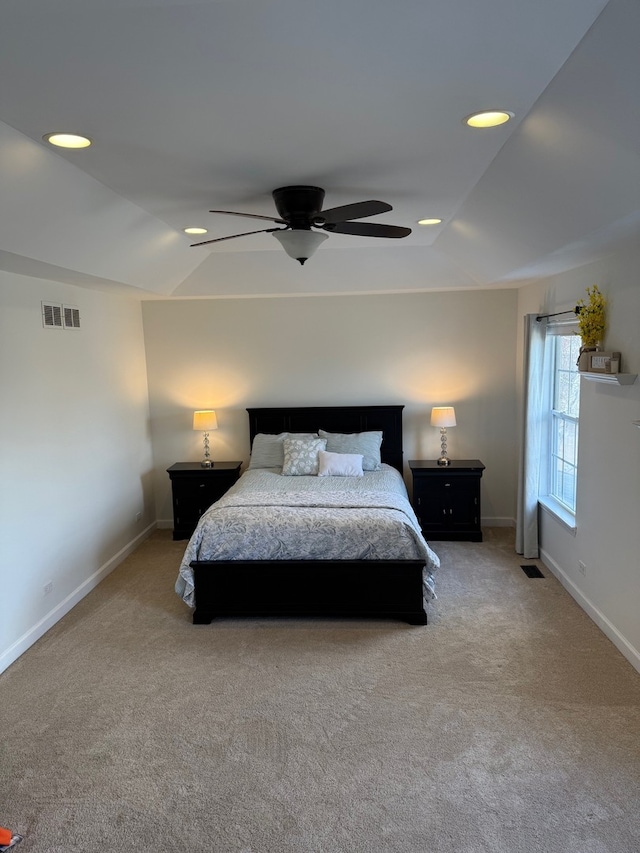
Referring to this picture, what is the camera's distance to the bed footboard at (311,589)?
4.12 m

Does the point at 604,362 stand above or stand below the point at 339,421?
above

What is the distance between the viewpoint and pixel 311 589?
4.20 metres

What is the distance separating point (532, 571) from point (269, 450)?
8.80 feet

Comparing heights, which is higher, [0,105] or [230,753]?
[0,105]

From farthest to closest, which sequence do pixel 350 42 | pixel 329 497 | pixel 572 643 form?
pixel 329 497 < pixel 572 643 < pixel 350 42

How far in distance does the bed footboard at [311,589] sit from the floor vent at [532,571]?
1201 millimetres

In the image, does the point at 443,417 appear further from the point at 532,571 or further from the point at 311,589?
the point at 311,589

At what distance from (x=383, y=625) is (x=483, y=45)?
11.4ft

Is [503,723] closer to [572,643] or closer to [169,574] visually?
[572,643]

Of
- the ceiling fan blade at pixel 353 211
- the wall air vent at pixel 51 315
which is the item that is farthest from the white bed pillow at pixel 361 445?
the ceiling fan blade at pixel 353 211

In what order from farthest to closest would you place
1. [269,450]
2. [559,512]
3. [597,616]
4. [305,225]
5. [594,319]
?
[269,450]
[559,512]
[597,616]
[594,319]
[305,225]

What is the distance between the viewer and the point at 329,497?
4.64 meters

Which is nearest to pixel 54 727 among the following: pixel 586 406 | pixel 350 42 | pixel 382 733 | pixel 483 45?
pixel 382 733

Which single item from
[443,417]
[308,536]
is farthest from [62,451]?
[443,417]
